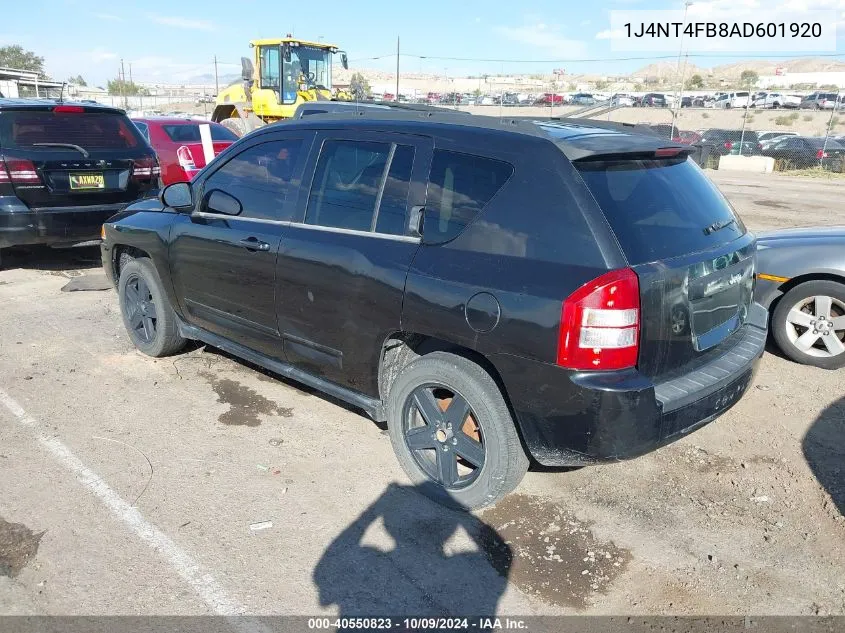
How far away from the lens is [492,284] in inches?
114

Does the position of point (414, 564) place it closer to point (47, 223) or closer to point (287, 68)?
point (47, 223)

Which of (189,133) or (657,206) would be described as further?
(189,133)

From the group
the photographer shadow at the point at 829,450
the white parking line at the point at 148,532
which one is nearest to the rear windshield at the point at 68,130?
the white parking line at the point at 148,532

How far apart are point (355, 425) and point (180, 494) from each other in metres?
1.16

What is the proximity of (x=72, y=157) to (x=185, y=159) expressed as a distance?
461 centimetres

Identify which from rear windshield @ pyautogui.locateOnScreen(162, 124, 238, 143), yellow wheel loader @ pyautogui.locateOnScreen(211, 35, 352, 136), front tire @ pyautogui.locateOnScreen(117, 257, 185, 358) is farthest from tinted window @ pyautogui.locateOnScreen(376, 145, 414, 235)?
yellow wheel loader @ pyautogui.locateOnScreen(211, 35, 352, 136)

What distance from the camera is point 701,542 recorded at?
10.3 feet

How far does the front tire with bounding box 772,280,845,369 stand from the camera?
196 inches

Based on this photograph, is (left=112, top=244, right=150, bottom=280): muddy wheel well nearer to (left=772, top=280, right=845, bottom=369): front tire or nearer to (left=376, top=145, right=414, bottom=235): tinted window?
(left=376, top=145, right=414, bottom=235): tinted window

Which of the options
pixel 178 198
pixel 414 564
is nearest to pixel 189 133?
pixel 178 198

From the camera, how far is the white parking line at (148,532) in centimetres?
271

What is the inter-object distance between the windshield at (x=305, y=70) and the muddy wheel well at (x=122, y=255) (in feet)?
43.0

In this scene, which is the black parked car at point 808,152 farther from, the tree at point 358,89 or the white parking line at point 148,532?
the white parking line at point 148,532

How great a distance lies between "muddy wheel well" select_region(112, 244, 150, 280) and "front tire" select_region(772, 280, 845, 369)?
4880mm
